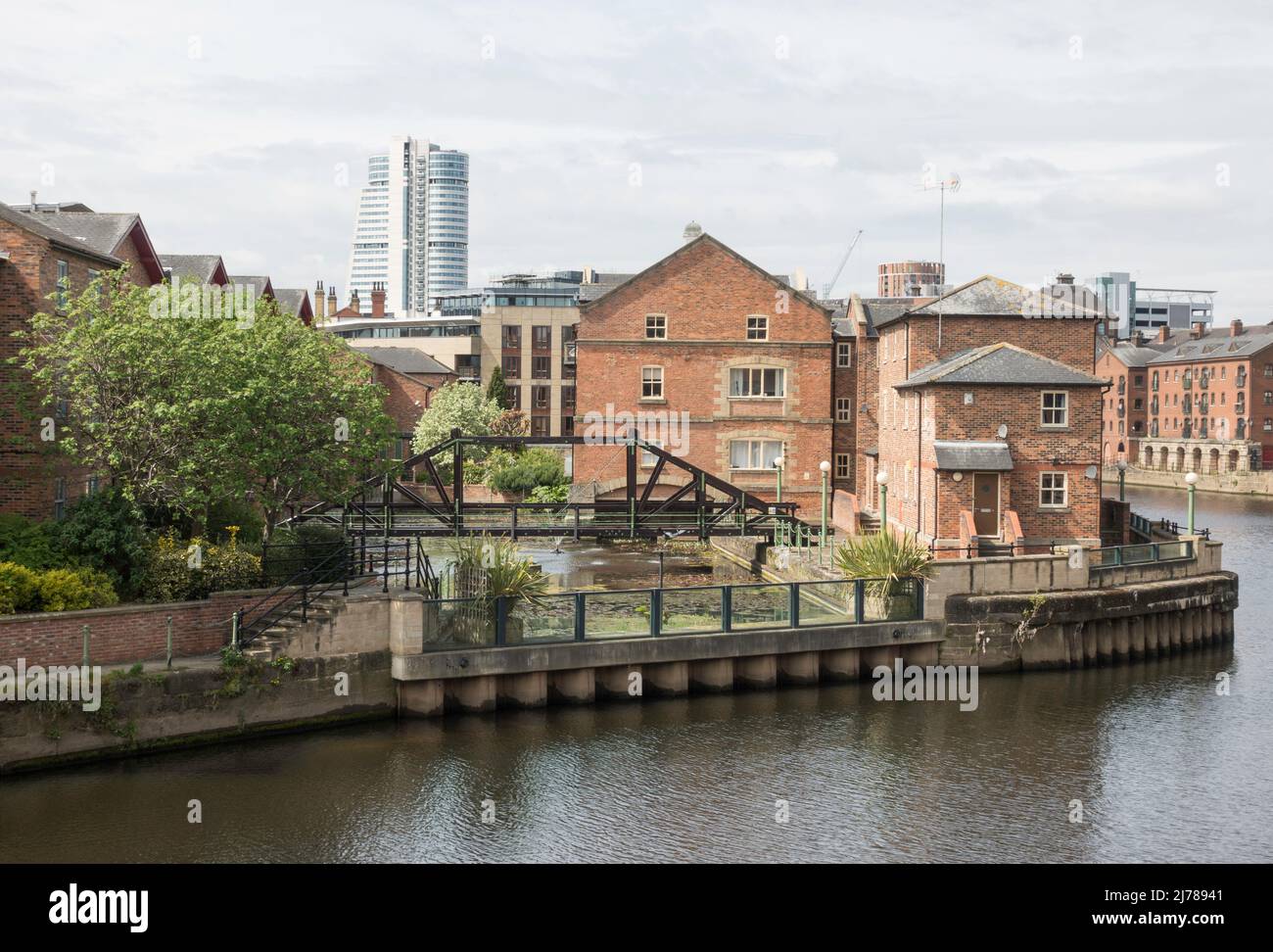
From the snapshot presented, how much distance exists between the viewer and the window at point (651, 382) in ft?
188

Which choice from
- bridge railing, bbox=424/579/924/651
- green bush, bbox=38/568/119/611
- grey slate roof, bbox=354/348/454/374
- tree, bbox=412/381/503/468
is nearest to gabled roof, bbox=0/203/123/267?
green bush, bbox=38/568/119/611

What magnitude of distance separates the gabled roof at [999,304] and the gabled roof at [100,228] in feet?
81.3

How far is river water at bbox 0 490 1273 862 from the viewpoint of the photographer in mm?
22109

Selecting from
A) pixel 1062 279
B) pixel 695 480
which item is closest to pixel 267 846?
pixel 695 480

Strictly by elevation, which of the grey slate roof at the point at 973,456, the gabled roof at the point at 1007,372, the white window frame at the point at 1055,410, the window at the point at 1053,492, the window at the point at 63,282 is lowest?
the window at the point at 1053,492

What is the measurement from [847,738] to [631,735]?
4441 millimetres

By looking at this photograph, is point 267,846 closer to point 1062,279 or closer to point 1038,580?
point 1038,580

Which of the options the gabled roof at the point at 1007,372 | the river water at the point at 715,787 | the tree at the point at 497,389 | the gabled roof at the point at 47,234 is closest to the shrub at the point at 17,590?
the river water at the point at 715,787

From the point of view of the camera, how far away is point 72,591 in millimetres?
25641

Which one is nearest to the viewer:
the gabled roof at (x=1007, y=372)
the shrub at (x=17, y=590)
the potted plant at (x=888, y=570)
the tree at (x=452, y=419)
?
the shrub at (x=17, y=590)

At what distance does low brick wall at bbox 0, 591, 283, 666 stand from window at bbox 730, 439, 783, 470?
31.9 meters

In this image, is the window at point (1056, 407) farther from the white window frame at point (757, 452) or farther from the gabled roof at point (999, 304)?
the white window frame at point (757, 452)

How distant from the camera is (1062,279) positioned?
81.1 metres

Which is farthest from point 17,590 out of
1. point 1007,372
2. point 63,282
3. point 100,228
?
point 1007,372
